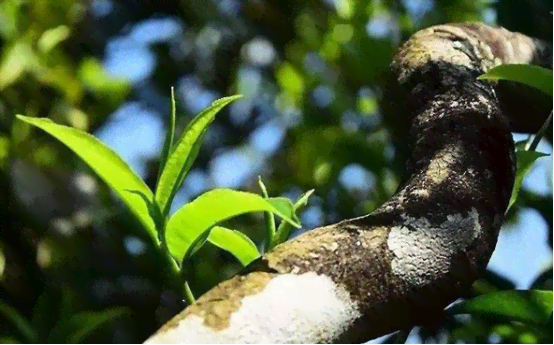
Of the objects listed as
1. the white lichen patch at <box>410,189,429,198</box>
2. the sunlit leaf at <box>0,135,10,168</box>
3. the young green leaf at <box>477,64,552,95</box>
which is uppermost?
the young green leaf at <box>477,64,552,95</box>

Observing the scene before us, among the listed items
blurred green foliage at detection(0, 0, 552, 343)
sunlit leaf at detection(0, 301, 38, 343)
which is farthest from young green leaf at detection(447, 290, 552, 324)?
sunlit leaf at detection(0, 301, 38, 343)

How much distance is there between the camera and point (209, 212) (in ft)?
1.32

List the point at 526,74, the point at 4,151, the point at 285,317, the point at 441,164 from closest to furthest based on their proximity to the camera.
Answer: the point at 285,317
the point at 441,164
the point at 526,74
the point at 4,151

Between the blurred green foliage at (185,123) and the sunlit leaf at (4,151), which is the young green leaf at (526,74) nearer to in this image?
the blurred green foliage at (185,123)

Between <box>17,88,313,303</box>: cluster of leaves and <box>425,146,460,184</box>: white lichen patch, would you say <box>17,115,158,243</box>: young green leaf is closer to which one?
<box>17,88,313,303</box>: cluster of leaves

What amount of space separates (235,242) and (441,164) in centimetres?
13

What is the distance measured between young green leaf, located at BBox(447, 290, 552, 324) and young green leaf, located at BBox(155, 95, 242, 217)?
220mm

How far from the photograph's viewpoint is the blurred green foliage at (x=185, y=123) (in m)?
0.69

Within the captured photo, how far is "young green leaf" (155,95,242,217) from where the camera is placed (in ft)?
1.36

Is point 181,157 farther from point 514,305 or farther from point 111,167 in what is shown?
point 514,305

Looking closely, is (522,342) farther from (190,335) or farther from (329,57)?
(190,335)

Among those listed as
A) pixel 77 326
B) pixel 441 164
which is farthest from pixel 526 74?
pixel 77 326

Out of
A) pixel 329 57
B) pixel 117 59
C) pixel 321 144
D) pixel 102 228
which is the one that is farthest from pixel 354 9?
pixel 102 228

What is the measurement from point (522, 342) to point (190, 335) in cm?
49
